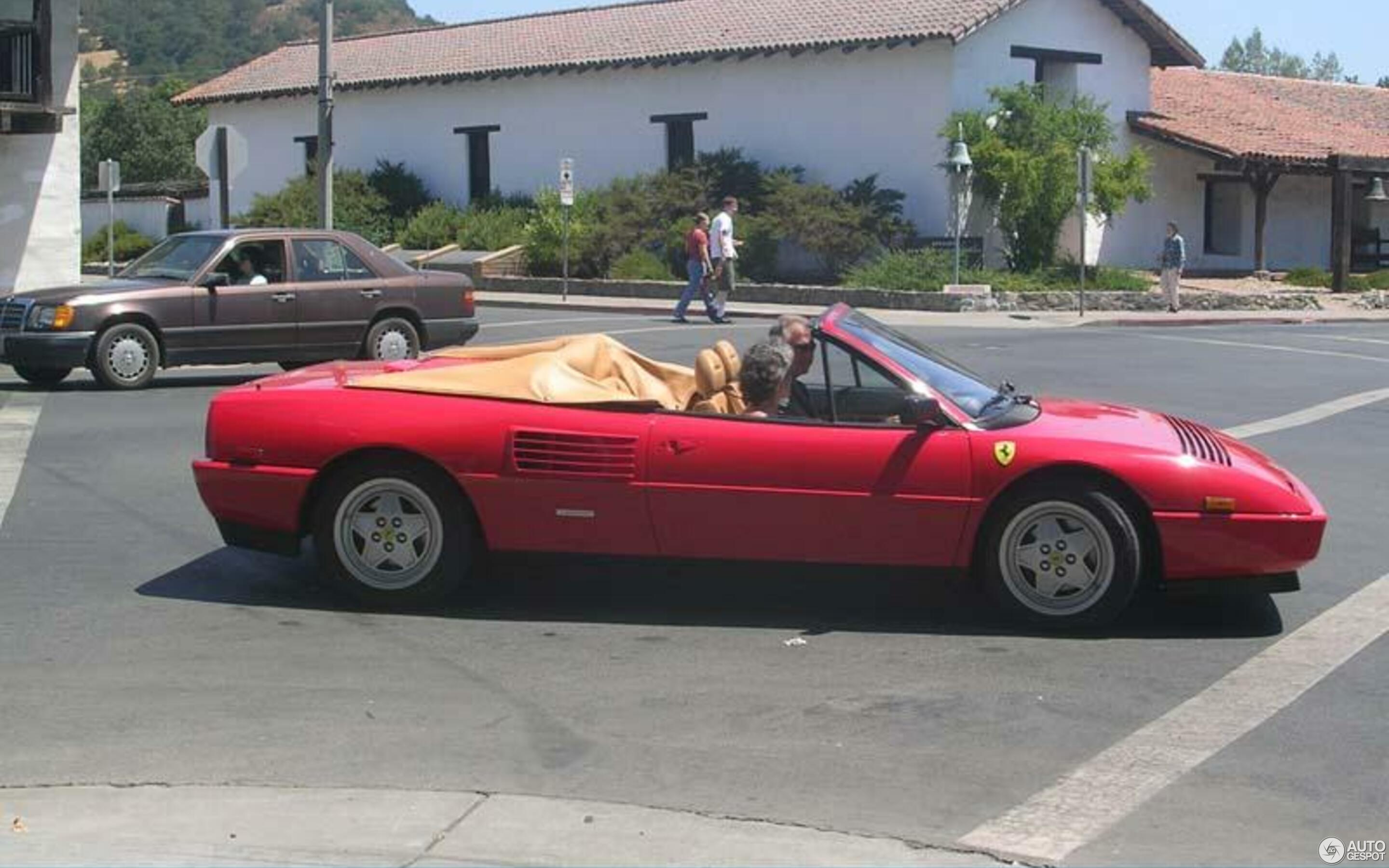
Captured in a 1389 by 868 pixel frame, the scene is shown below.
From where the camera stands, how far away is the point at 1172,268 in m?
31.3

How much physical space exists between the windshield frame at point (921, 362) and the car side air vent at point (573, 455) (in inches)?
42.0

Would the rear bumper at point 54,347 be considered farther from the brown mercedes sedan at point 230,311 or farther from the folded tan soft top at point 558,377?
the folded tan soft top at point 558,377

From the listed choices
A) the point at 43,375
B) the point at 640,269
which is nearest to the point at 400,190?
the point at 640,269

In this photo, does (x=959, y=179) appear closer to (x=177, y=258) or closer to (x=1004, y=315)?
(x=1004, y=315)

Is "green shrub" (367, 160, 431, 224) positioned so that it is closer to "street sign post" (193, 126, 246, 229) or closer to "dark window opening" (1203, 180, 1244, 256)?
"dark window opening" (1203, 180, 1244, 256)

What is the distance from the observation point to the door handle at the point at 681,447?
7438 mm

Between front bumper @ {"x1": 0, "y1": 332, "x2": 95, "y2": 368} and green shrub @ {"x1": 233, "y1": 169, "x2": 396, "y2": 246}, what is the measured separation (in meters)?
26.6

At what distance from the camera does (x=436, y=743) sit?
5.91m

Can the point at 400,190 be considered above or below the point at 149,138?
below

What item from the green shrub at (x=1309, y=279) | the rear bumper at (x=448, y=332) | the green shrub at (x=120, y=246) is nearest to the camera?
the rear bumper at (x=448, y=332)

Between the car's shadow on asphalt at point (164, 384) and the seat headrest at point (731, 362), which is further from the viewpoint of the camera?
the car's shadow on asphalt at point (164, 384)

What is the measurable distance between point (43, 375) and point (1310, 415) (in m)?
11.7

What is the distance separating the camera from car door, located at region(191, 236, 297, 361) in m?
16.5

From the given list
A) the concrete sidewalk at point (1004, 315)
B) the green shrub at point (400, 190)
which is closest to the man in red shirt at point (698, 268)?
the concrete sidewalk at point (1004, 315)
